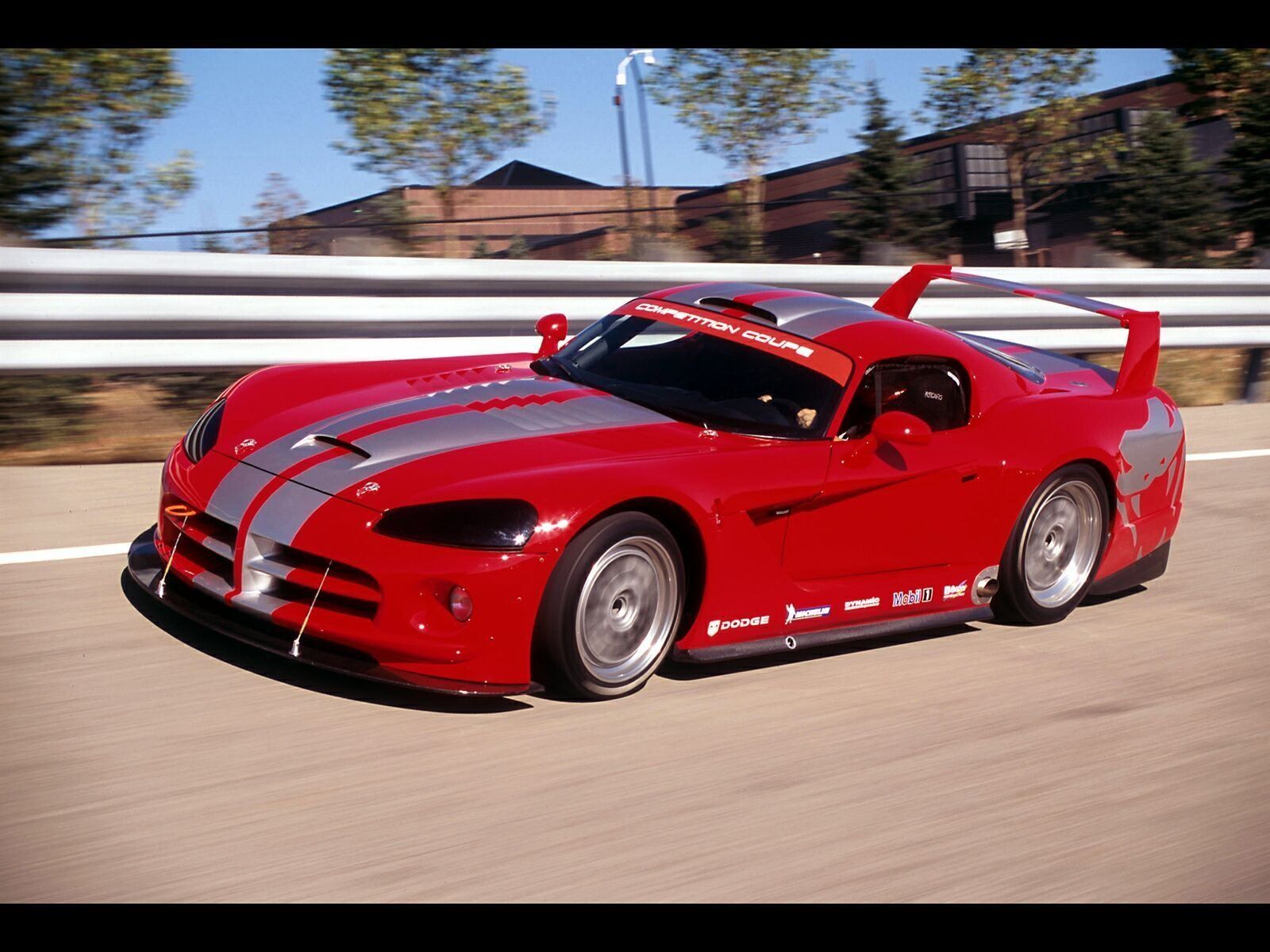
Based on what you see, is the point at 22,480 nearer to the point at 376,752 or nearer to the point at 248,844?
the point at 376,752

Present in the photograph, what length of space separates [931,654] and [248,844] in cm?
273

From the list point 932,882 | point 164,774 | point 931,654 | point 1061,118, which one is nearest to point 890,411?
point 931,654

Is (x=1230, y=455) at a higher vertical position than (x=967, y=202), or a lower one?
lower

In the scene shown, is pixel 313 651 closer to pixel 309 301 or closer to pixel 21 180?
pixel 309 301

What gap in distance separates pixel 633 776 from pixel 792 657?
1296mm

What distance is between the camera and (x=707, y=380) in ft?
15.9

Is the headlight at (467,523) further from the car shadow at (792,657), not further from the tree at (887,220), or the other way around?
the tree at (887,220)

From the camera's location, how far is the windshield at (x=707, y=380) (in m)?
4.66

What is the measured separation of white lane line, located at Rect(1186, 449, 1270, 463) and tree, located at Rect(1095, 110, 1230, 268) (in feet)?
13.4

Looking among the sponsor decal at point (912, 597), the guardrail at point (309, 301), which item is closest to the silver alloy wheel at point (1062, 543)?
the sponsor decal at point (912, 597)

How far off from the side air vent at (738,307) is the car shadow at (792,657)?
1228 millimetres

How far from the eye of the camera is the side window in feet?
16.1

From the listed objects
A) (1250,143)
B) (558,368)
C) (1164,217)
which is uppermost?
(1250,143)

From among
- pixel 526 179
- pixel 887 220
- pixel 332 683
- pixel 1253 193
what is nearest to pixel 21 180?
pixel 332 683
